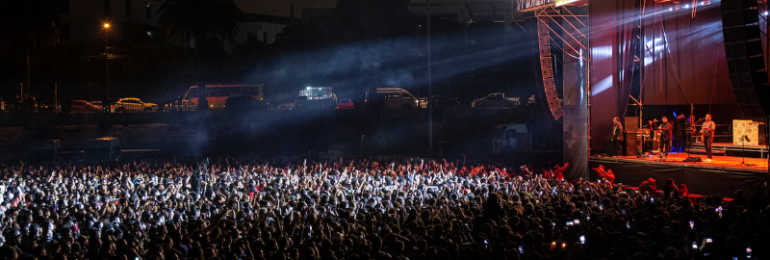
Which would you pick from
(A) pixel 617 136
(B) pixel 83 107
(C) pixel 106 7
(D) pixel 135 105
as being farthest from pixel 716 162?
(C) pixel 106 7

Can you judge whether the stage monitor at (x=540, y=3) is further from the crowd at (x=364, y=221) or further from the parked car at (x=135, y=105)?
the parked car at (x=135, y=105)

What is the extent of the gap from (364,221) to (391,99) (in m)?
17.4

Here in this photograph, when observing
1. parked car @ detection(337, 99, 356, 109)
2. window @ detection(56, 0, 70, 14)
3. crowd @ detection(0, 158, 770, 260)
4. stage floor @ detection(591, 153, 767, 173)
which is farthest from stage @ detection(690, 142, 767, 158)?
window @ detection(56, 0, 70, 14)

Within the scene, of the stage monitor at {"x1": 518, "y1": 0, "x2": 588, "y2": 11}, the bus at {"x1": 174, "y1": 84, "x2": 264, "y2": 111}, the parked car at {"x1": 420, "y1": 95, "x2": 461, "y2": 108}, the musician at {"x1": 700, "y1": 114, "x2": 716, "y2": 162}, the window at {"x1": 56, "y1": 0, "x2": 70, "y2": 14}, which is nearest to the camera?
the musician at {"x1": 700, "y1": 114, "x2": 716, "y2": 162}

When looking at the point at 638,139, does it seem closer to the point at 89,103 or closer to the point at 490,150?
the point at 490,150

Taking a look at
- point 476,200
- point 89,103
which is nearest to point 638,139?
point 476,200

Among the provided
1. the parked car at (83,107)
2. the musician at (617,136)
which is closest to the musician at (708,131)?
the musician at (617,136)

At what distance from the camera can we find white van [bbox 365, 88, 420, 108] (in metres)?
27.0

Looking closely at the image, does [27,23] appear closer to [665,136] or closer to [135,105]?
[135,105]

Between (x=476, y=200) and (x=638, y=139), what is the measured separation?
340 inches

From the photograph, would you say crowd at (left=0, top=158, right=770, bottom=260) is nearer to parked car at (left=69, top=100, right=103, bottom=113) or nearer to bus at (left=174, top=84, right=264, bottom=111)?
parked car at (left=69, top=100, right=103, bottom=113)

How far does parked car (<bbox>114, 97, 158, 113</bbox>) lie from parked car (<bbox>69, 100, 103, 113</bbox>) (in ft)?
3.25

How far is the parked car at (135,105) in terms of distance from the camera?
26.2m

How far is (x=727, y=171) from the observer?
14.2 metres
